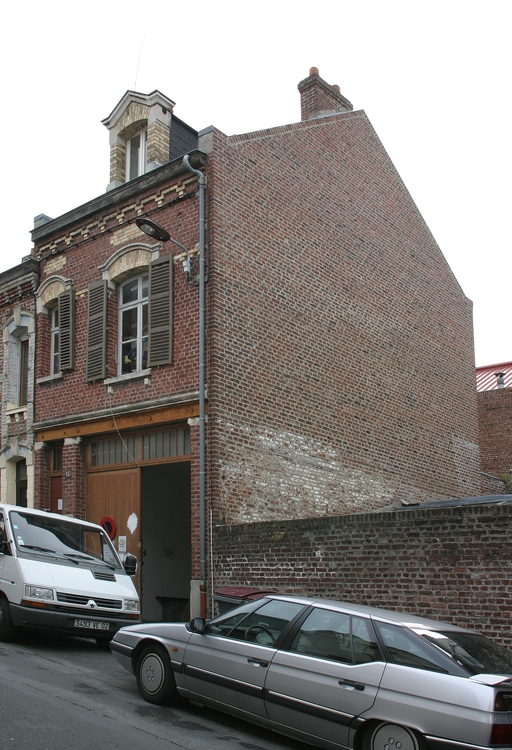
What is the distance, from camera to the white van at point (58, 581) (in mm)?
9227

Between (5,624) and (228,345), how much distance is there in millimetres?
5845

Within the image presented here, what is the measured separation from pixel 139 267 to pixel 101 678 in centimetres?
850

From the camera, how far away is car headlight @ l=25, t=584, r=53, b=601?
9.19 metres

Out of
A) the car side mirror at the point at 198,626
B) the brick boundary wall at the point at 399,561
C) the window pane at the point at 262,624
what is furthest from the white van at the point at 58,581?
the window pane at the point at 262,624

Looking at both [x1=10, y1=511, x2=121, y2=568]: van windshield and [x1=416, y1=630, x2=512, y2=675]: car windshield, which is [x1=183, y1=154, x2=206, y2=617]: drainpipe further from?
[x1=416, y1=630, x2=512, y2=675]: car windshield

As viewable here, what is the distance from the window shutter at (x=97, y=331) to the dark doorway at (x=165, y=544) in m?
2.20

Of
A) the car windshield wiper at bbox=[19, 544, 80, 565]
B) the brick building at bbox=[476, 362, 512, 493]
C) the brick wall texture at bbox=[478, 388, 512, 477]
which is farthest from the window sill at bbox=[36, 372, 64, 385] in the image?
the brick wall texture at bbox=[478, 388, 512, 477]

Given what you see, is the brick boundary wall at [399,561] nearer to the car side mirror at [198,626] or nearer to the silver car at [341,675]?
the silver car at [341,675]

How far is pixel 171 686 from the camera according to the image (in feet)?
23.1

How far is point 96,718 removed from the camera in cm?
632

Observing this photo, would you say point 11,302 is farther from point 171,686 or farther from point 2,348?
point 171,686

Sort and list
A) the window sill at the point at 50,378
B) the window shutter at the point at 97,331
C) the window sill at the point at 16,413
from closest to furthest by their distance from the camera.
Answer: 1. the window shutter at the point at 97,331
2. the window sill at the point at 50,378
3. the window sill at the point at 16,413

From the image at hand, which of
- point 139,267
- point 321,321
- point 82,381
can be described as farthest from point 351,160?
point 82,381

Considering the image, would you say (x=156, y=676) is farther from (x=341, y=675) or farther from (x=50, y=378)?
(x=50, y=378)
